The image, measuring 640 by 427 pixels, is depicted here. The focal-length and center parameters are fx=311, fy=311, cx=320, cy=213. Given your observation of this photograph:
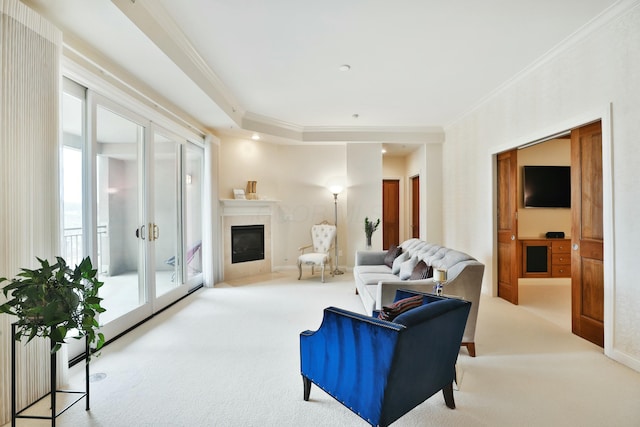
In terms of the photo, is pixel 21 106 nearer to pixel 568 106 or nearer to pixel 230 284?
pixel 230 284

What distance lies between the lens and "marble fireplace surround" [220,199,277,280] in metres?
5.56

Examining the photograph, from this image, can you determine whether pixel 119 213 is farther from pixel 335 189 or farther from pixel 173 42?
pixel 335 189

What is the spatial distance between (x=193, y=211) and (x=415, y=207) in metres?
4.92

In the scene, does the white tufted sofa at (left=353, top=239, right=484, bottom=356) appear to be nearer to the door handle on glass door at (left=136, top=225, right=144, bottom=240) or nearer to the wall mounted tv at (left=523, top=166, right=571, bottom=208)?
the door handle on glass door at (left=136, top=225, right=144, bottom=240)

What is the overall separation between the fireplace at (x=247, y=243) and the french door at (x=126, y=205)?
95 centimetres

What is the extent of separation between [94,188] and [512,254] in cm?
478

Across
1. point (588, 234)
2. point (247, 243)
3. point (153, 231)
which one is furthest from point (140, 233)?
point (588, 234)

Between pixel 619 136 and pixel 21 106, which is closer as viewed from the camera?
pixel 21 106

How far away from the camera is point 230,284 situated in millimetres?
5312

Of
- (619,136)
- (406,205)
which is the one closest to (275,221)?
(406,205)

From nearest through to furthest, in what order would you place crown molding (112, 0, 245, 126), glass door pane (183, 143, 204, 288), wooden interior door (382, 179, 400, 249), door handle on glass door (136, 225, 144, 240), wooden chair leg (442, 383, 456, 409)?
wooden chair leg (442, 383, 456, 409), crown molding (112, 0, 245, 126), door handle on glass door (136, 225, 144, 240), glass door pane (183, 143, 204, 288), wooden interior door (382, 179, 400, 249)

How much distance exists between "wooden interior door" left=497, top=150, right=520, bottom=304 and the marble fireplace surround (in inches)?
155

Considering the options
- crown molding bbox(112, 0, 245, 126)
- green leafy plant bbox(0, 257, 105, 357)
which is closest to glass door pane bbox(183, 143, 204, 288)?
crown molding bbox(112, 0, 245, 126)

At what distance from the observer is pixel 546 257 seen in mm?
5277
